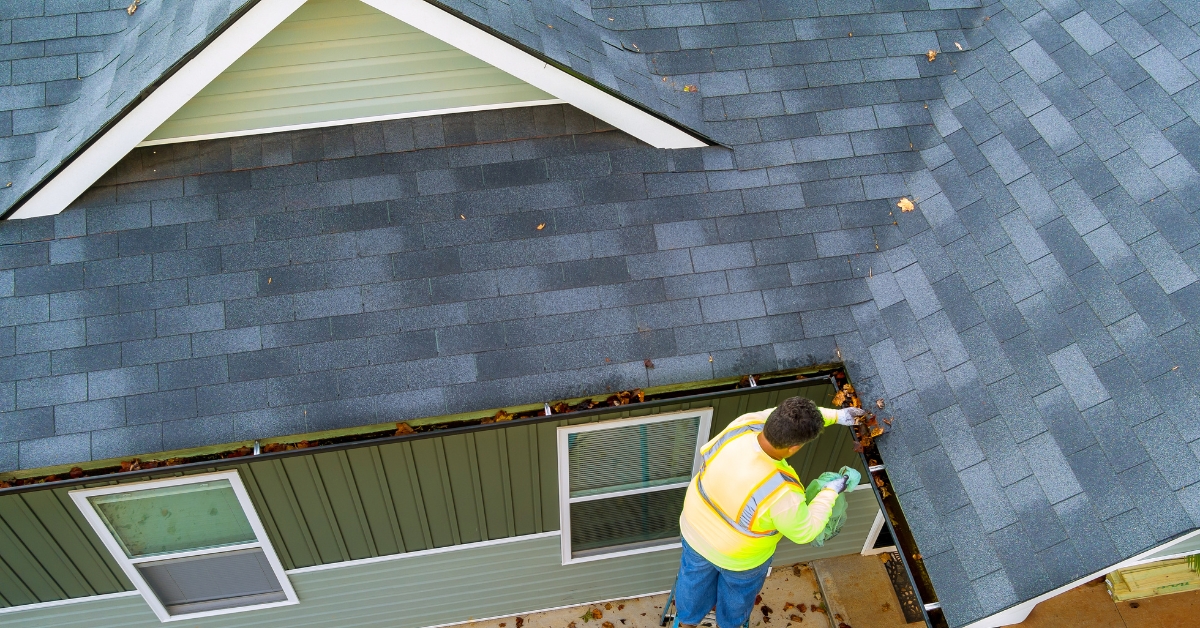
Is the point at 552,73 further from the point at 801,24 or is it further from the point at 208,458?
the point at 208,458

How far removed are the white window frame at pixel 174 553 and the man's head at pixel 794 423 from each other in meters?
3.90

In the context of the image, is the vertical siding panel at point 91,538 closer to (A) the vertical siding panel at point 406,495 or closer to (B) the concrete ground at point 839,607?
(A) the vertical siding panel at point 406,495

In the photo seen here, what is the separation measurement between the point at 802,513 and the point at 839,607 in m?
3.72

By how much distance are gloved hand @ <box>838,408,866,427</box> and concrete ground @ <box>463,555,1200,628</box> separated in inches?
136

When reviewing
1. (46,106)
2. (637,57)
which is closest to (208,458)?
(46,106)

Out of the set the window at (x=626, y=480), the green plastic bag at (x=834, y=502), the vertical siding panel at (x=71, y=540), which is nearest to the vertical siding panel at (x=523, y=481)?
the window at (x=626, y=480)

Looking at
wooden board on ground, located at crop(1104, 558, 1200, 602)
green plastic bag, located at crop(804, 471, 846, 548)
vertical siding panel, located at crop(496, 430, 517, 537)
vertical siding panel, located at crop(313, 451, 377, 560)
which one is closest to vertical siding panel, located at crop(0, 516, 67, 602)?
vertical siding panel, located at crop(313, 451, 377, 560)

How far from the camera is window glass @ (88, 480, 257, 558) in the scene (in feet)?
22.9

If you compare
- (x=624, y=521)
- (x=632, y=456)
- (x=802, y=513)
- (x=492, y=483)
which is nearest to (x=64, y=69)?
(x=492, y=483)

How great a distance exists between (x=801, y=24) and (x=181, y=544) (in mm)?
6357

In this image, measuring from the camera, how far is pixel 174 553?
7.55 metres

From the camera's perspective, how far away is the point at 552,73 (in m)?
6.31

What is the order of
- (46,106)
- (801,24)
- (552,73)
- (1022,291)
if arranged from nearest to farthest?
(1022,291), (552,73), (46,106), (801,24)

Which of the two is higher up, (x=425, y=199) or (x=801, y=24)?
(x=801, y=24)
